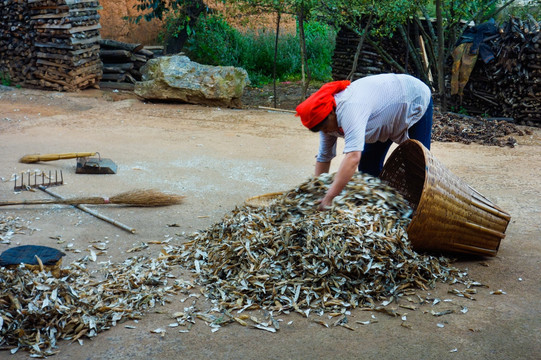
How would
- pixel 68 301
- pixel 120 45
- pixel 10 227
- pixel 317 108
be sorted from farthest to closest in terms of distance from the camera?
1. pixel 120 45
2. pixel 10 227
3. pixel 317 108
4. pixel 68 301

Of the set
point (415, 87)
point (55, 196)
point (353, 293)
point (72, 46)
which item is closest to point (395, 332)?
point (353, 293)

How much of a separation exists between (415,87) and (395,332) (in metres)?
1.64

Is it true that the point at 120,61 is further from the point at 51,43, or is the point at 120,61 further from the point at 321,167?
the point at 321,167

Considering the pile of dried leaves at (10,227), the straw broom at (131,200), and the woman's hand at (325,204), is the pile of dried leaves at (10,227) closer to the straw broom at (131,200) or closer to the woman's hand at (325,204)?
the straw broom at (131,200)

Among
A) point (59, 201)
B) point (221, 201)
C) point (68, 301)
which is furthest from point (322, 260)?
point (59, 201)

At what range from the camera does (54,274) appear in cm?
340

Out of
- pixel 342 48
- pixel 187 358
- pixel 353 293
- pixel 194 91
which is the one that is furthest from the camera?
pixel 342 48

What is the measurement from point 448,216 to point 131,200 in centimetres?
264

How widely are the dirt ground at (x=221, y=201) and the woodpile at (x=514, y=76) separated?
1.71 feet

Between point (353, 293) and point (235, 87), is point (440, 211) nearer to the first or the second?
point (353, 293)

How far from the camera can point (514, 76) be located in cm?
853

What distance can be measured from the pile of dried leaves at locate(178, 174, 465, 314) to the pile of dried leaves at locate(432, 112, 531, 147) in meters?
4.24

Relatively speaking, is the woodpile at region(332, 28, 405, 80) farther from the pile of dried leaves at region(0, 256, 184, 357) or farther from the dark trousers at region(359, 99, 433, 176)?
the pile of dried leaves at region(0, 256, 184, 357)

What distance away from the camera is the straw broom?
15.5 ft
